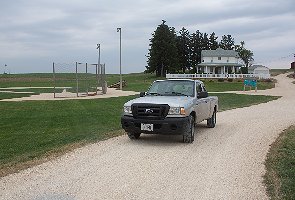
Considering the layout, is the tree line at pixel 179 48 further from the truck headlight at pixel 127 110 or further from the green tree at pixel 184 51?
the truck headlight at pixel 127 110

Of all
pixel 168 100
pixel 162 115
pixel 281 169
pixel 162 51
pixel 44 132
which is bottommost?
pixel 281 169

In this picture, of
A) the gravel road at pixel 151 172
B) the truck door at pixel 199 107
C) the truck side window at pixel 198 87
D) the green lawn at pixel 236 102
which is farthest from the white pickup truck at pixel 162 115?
the green lawn at pixel 236 102

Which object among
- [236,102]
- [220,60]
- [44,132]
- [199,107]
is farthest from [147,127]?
[220,60]

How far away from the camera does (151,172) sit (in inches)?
283

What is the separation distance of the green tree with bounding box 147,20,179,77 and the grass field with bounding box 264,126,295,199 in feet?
243

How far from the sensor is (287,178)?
6.94m

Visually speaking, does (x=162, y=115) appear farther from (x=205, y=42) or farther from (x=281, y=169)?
(x=205, y=42)

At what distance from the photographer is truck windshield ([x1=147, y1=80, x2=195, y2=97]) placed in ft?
37.0

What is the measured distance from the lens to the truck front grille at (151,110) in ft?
32.2

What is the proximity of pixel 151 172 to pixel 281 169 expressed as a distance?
2516 millimetres

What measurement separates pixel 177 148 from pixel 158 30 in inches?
3059

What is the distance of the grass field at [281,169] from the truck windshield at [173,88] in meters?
2.80

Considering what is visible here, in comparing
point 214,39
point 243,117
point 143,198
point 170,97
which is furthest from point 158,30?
point 143,198

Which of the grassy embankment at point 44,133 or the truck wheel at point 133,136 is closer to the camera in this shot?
the grassy embankment at point 44,133
